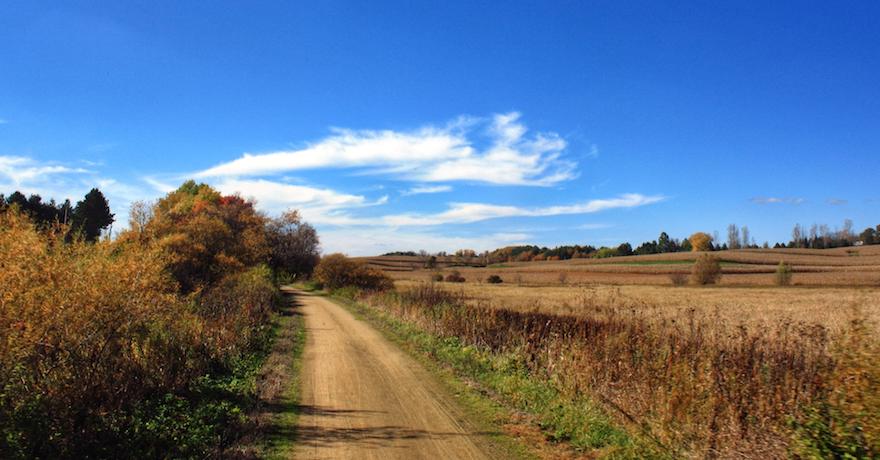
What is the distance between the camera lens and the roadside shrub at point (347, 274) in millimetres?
48812

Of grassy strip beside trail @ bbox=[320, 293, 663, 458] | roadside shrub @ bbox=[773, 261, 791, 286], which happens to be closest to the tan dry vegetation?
grassy strip beside trail @ bbox=[320, 293, 663, 458]

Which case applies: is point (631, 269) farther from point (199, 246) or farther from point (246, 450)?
point (246, 450)

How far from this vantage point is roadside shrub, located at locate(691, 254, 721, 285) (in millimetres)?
71125

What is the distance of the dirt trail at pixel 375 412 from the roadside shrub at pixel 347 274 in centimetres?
3376


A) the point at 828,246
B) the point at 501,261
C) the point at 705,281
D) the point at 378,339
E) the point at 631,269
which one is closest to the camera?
the point at 378,339

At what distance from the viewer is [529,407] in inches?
356

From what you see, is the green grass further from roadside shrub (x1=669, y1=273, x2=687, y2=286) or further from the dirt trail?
roadside shrub (x1=669, y1=273, x2=687, y2=286)

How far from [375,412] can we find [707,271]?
7358 centimetres

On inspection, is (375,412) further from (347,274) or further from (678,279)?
(678,279)

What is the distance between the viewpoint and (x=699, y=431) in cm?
650

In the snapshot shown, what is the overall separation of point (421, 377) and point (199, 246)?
63.6ft

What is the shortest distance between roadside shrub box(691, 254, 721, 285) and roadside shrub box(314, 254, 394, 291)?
1831 inches

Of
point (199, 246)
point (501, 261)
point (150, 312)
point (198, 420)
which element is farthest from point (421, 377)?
point (501, 261)

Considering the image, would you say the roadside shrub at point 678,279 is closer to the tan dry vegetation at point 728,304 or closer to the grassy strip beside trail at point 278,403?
the tan dry vegetation at point 728,304
